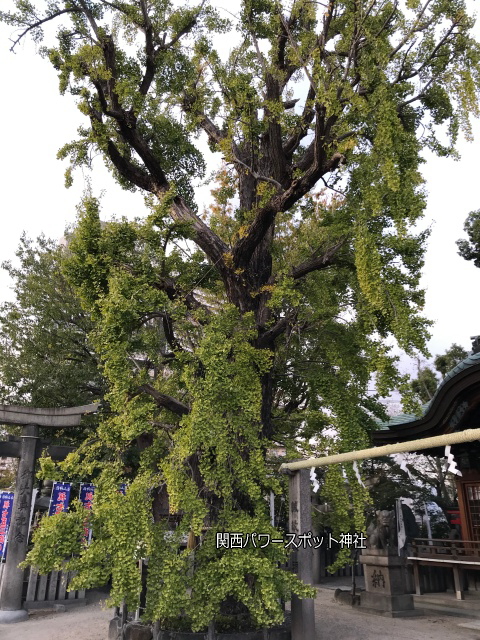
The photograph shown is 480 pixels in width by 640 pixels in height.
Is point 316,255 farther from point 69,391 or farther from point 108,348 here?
point 69,391

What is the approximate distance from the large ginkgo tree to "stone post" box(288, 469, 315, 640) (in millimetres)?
548

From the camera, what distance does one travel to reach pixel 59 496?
11.4 meters

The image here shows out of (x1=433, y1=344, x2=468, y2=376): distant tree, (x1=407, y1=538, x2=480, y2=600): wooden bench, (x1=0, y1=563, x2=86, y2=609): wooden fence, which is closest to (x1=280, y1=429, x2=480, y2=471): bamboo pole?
(x1=407, y1=538, x2=480, y2=600): wooden bench

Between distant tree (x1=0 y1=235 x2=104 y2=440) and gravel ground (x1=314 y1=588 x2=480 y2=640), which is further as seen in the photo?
distant tree (x1=0 y1=235 x2=104 y2=440)

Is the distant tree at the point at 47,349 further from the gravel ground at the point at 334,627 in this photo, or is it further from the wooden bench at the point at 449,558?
A: the wooden bench at the point at 449,558

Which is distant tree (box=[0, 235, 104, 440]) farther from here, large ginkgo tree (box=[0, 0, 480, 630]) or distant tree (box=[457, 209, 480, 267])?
distant tree (box=[457, 209, 480, 267])

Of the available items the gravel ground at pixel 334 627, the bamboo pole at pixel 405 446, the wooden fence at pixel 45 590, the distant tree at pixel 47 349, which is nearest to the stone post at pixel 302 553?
the bamboo pole at pixel 405 446

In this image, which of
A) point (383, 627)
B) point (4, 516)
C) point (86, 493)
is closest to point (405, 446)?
point (383, 627)

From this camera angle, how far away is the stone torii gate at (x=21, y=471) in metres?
9.83

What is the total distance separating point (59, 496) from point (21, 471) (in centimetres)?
120

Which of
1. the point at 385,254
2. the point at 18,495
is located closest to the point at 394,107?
the point at 385,254

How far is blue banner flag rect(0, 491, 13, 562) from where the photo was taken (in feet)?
33.6

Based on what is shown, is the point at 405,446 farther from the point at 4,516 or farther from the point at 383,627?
the point at 4,516

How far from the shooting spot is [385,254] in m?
8.21
